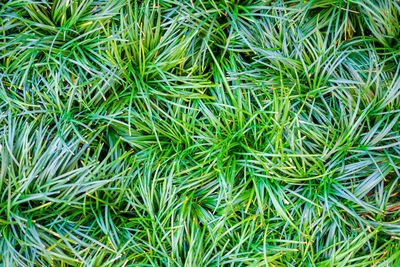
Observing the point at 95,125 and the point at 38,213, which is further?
the point at 95,125

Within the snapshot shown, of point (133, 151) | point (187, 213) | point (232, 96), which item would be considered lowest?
point (187, 213)

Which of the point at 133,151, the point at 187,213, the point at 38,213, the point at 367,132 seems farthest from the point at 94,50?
the point at 367,132

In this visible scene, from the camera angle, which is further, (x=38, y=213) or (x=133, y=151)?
(x=133, y=151)

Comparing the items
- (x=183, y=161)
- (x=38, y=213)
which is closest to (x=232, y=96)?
(x=183, y=161)

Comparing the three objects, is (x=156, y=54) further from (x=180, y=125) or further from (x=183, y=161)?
(x=183, y=161)

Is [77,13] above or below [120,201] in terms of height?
above

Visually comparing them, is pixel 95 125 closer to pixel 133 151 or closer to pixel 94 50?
pixel 133 151
